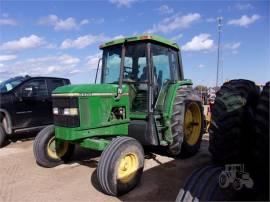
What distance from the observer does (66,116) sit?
16.1 feet

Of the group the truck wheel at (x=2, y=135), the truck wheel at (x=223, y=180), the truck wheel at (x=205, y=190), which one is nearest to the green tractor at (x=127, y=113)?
the truck wheel at (x=205, y=190)

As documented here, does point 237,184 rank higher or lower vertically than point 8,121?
higher

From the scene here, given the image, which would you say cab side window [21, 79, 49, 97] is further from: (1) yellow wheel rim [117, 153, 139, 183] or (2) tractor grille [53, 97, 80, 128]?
(1) yellow wheel rim [117, 153, 139, 183]

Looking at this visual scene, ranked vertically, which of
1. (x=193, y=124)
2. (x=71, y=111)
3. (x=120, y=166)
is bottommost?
(x=120, y=166)

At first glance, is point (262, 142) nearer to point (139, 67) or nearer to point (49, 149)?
point (139, 67)

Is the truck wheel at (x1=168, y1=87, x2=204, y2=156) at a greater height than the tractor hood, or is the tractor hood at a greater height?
the tractor hood

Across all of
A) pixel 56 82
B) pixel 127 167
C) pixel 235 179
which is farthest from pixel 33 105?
pixel 235 179

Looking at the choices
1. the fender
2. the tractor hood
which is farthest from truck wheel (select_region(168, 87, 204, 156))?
the fender

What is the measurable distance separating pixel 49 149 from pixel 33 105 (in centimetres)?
323

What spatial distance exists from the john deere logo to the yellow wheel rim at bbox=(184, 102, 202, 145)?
12.1ft

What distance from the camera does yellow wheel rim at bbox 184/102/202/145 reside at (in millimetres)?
6410

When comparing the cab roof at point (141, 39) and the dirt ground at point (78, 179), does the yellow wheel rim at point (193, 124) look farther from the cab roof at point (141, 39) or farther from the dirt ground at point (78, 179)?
the cab roof at point (141, 39)

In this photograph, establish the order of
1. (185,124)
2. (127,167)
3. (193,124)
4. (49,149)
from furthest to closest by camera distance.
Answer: (193,124), (185,124), (49,149), (127,167)

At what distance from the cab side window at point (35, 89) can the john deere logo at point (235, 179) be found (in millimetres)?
7185
